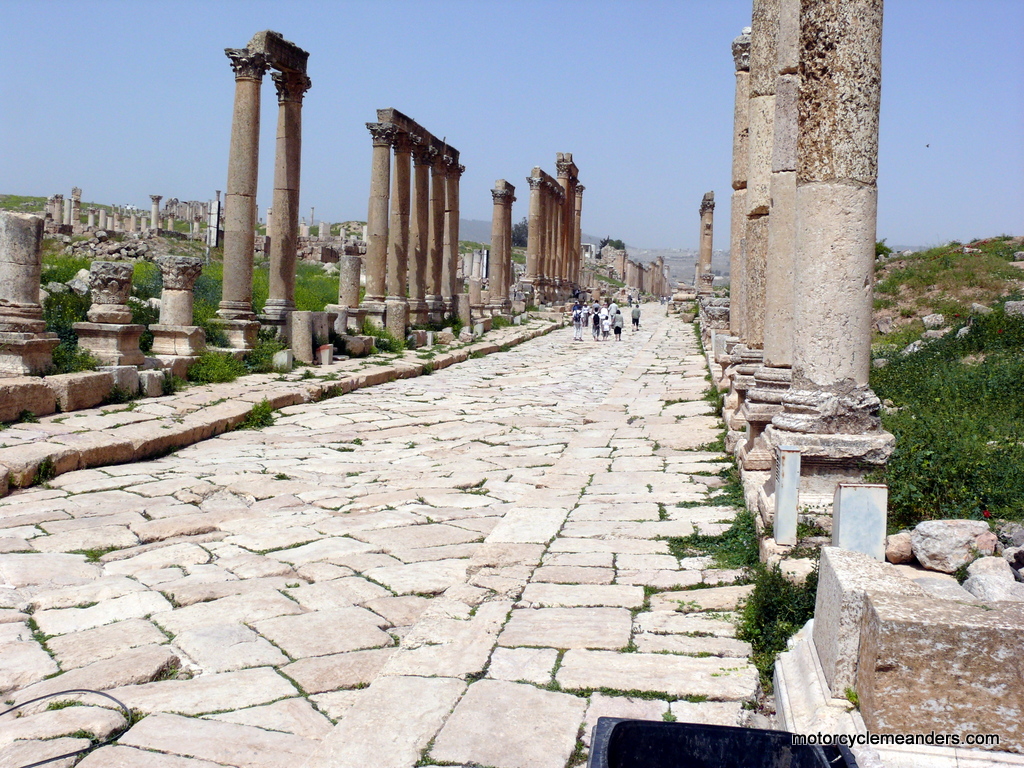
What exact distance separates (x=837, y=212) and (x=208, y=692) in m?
4.50

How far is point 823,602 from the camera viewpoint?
141 inches

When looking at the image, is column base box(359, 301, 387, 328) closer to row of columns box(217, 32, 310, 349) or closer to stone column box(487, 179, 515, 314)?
row of columns box(217, 32, 310, 349)

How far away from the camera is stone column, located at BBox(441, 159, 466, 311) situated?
27.7 m

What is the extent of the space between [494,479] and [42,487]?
3898 millimetres

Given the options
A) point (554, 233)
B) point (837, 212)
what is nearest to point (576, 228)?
point (554, 233)

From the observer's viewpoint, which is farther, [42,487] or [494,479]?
[494,479]

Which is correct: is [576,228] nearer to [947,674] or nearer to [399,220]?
[399,220]

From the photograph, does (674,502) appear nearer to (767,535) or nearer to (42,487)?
(767,535)

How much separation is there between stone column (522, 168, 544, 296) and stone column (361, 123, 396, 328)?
59.2 ft

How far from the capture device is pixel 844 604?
10.8 ft

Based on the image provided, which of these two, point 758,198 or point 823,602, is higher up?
point 758,198

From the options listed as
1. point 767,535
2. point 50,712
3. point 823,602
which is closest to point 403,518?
point 767,535

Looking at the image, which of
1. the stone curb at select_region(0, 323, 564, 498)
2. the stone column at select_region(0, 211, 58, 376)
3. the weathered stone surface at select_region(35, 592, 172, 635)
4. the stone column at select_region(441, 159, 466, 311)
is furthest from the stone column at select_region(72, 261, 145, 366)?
the stone column at select_region(441, 159, 466, 311)

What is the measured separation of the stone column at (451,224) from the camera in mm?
27672
